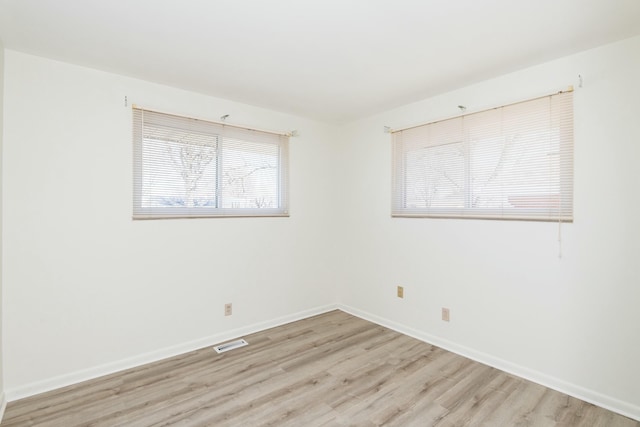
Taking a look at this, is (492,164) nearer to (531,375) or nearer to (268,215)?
(531,375)

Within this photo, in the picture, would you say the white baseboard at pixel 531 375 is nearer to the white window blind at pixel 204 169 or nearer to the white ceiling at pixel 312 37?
the white window blind at pixel 204 169

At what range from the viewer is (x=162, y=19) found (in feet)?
5.97

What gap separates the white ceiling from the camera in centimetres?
171

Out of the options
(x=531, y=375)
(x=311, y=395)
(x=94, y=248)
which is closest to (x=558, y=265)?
(x=531, y=375)

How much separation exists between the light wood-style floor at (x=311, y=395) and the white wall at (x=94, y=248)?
0.77 feet

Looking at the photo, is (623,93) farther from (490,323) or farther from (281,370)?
(281,370)

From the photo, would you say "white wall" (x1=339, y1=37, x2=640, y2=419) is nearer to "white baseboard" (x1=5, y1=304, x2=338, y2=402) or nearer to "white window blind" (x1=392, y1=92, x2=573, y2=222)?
"white window blind" (x1=392, y1=92, x2=573, y2=222)

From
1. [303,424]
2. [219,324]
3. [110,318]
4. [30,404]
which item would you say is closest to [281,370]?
[303,424]

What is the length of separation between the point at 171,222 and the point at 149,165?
51cm

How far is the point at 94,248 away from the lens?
2455mm

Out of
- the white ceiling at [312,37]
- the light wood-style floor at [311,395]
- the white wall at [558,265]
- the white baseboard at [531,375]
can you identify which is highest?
the white ceiling at [312,37]

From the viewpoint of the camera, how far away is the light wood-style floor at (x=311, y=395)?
6.46ft

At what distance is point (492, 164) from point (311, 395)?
7.35 feet

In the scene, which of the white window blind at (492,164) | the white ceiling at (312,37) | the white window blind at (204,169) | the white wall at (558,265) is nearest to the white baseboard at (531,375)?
the white wall at (558,265)
